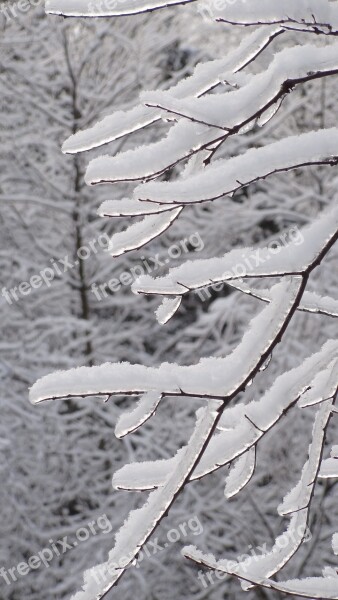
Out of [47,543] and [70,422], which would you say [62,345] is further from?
[47,543]

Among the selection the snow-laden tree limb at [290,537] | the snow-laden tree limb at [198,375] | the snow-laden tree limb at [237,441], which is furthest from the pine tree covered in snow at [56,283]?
the snow-laden tree limb at [198,375]

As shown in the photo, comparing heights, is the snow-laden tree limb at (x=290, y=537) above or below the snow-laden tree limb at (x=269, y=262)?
below

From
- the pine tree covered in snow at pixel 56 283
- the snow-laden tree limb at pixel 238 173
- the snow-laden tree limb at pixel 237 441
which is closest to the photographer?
the snow-laden tree limb at pixel 238 173

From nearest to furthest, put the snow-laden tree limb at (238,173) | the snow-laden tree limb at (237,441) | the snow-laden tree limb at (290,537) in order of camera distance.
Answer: the snow-laden tree limb at (238,173) → the snow-laden tree limb at (237,441) → the snow-laden tree limb at (290,537)

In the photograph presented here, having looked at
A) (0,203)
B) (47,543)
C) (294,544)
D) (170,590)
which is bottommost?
(170,590)

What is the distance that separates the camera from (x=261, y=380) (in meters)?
4.94

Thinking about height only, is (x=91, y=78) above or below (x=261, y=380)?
above

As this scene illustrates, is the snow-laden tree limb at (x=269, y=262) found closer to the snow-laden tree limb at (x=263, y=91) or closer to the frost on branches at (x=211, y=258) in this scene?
the frost on branches at (x=211, y=258)

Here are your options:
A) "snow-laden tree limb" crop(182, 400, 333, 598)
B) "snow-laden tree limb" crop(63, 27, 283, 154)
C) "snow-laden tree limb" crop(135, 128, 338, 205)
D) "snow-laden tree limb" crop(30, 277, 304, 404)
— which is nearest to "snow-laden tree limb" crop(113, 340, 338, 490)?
"snow-laden tree limb" crop(30, 277, 304, 404)

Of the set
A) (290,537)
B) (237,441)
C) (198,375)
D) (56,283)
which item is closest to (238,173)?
(198,375)

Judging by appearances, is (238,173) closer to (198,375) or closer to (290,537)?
(198,375)

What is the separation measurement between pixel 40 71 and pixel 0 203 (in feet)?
3.81

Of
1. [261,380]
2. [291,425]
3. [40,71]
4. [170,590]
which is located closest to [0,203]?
[40,71]

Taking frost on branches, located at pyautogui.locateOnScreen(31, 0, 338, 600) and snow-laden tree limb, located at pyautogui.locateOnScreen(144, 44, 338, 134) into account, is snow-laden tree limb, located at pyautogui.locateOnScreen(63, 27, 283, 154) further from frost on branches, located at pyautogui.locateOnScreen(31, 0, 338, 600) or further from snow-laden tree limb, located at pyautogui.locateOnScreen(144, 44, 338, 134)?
snow-laden tree limb, located at pyautogui.locateOnScreen(144, 44, 338, 134)
